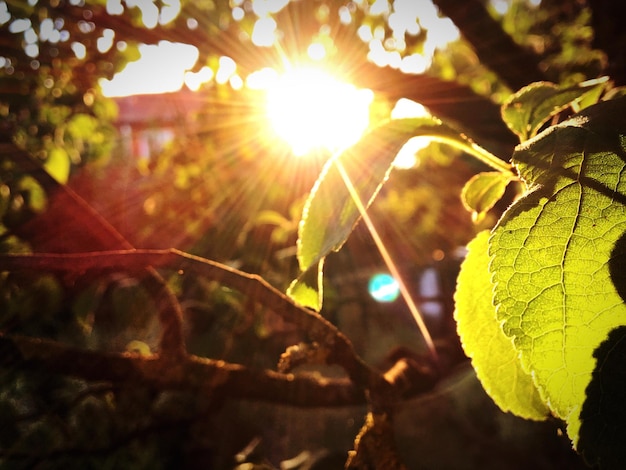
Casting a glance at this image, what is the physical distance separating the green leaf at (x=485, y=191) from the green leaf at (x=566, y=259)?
319 millimetres

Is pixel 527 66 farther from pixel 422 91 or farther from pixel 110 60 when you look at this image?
pixel 110 60

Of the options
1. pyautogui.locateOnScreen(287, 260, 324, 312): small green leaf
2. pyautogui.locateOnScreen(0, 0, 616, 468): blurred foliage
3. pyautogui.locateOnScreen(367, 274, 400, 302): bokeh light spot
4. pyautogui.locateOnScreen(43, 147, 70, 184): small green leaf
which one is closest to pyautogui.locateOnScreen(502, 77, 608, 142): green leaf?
pyautogui.locateOnScreen(287, 260, 324, 312): small green leaf

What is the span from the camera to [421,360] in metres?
1.58

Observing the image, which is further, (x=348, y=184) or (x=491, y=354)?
(x=491, y=354)

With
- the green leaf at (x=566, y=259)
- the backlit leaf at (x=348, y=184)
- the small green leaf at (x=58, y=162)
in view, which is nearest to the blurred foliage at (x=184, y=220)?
the small green leaf at (x=58, y=162)

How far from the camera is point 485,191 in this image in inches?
33.5

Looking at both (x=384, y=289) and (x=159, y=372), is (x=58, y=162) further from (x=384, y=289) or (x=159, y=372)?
(x=384, y=289)

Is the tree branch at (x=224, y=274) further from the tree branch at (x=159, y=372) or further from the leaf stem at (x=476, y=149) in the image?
→ the leaf stem at (x=476, y=149)

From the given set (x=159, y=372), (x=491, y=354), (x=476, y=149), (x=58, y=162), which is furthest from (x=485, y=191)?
(x=58, y=162)

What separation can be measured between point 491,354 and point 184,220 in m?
3.33

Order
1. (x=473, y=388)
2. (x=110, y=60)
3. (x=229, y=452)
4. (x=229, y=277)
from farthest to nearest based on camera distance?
(x=110, y=60), (x=473, y=388), (x=229, y=452), (x=229, y=277)

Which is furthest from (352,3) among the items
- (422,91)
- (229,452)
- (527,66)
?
(229,452)

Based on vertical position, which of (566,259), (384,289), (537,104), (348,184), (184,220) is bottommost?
(566,259)

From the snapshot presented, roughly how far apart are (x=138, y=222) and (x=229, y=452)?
8.71ft
